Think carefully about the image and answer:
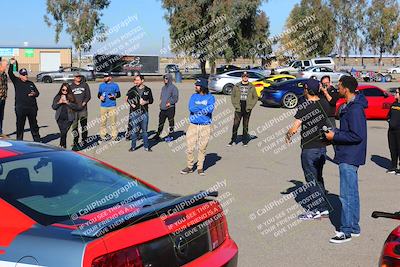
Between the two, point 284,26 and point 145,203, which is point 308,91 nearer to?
point 145,203

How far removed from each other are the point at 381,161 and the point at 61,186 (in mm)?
9223

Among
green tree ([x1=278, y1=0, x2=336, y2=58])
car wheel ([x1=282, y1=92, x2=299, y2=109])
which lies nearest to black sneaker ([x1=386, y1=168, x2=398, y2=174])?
car wheel ([x1=282, y1=92, x2=299, y2=109])

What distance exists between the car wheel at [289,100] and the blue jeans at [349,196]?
54.7 ft

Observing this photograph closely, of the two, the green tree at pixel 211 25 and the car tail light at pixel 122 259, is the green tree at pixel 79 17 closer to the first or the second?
the green tree at pixel 211 25

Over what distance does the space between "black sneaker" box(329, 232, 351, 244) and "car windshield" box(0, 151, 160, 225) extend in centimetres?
263

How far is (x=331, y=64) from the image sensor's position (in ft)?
152

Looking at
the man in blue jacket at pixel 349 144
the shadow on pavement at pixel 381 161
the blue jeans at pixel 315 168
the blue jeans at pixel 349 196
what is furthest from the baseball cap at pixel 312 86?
the shadow on pavement at pixel 381 161

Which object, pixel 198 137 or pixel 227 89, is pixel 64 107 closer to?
pixel 198 137

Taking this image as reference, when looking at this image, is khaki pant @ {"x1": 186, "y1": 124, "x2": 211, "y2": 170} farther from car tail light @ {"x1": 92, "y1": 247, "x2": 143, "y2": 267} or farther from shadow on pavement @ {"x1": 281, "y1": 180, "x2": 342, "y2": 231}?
car tail light @ {"x1": 92, "y1": 247, "x2": 143, "y2": 267}

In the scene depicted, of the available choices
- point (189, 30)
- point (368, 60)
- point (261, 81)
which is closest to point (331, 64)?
point (189, 30)

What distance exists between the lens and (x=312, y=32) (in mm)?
65938

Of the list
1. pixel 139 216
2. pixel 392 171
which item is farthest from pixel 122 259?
pixel 392 171

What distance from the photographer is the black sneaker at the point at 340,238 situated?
5.80 metres

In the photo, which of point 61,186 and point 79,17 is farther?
point 79,17
